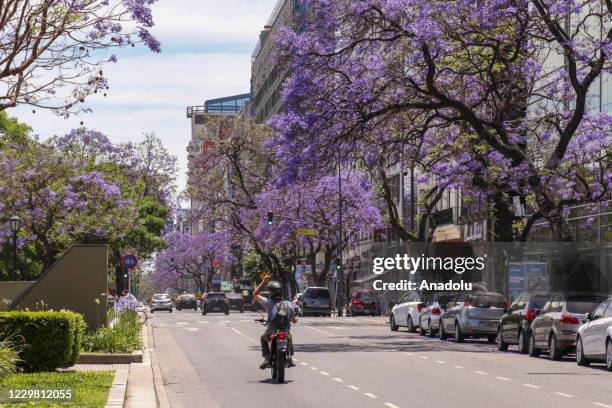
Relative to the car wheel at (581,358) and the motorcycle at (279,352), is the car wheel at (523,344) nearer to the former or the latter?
the car wheel at (581,358)

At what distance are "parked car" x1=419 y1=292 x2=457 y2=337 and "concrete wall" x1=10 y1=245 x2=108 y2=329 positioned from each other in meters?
15.7

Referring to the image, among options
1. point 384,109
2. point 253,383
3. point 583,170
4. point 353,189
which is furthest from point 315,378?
point 353,189

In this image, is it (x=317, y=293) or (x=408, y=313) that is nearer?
A: (x=408, y=313)

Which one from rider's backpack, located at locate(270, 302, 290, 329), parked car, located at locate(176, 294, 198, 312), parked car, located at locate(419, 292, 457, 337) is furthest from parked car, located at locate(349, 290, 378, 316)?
rider's backpack, located at locate(270, 302, 290, 329)

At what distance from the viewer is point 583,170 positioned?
128 feet

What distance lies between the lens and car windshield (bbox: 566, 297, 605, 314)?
27.9 m

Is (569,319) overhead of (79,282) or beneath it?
beneath

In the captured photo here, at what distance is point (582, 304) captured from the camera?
28.1 meters

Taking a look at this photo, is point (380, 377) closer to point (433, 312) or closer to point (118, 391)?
point (118, 391)

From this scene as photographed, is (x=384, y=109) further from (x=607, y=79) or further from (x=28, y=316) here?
(x=28, y=316)

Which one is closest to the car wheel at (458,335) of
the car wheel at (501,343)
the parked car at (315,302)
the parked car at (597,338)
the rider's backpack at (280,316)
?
the car wheel at (501,343)

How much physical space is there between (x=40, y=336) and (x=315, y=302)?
53.9m

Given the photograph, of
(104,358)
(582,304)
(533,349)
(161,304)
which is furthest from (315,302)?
(104,358)

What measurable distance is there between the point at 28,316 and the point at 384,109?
16.7 metres
